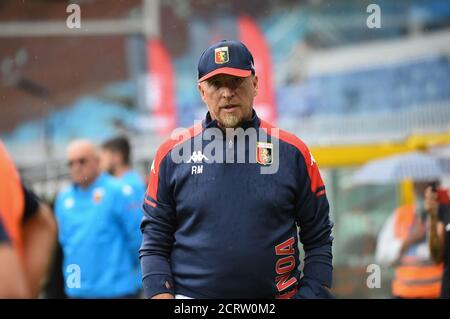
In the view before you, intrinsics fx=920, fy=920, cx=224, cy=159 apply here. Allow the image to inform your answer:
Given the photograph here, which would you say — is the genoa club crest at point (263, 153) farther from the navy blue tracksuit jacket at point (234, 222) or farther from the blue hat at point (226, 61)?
the blue hat at point (226, 61)

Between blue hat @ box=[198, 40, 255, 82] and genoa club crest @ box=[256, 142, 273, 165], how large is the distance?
296 mm

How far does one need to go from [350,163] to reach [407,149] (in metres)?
0.98

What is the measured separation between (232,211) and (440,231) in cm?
285

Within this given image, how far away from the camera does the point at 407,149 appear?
1095 cm

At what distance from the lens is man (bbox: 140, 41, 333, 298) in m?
3.62

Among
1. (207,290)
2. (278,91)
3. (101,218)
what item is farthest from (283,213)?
(278,91)

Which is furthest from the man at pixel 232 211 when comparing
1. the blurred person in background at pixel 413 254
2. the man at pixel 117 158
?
the man at pixel 117 158

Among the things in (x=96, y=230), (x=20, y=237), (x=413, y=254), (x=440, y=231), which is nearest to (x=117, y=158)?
(x=96, y=230)

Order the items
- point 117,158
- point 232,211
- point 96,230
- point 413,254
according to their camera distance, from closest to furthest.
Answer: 1. point 232,211
2. point 96,230
3. point 413,254
4. point 117,158

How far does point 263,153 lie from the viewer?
3711mm

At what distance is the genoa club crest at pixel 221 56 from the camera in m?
3.67

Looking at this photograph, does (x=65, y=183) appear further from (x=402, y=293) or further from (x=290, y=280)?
(x=290, y=280)

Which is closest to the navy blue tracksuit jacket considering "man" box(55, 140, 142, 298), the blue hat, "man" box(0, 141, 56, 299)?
the blue hat

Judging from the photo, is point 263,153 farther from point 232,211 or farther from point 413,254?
point 413,254
